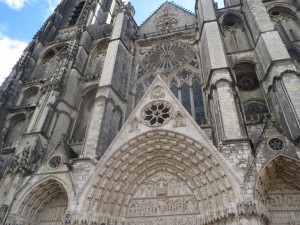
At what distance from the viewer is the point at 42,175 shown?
27.8 ft

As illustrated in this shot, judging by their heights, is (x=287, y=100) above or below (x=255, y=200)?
above

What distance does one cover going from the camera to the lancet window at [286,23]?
12070 millimetres

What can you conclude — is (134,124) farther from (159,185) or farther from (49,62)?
(49,62)

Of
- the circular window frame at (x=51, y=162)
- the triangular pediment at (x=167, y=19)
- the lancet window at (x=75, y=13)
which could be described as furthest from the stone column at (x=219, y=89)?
the lancet window at (x=75, y=13)

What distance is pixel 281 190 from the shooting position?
24.0 feet

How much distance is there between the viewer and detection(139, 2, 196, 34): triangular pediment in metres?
15.4

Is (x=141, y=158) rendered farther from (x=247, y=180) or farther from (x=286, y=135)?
(x=286, y=135)

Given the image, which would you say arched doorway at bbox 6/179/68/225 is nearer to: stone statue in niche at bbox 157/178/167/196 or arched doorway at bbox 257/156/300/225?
stone statue in niche at bbox 157/178/167/196

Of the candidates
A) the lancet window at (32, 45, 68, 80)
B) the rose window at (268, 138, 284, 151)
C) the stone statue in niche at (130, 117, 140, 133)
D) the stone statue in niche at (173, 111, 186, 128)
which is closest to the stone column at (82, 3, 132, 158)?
the stone statue in niche at (130, 117, 140, 133)

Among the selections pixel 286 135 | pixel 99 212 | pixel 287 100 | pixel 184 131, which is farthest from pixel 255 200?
pixel 99 212

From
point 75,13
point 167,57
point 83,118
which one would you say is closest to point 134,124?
point 83,118

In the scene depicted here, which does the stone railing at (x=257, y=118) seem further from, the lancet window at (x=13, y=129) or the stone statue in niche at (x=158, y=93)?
the lancet window at (x=13, y=129)

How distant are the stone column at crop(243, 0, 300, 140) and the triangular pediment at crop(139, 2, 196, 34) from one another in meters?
4.58

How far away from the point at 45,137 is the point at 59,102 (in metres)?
1.96
